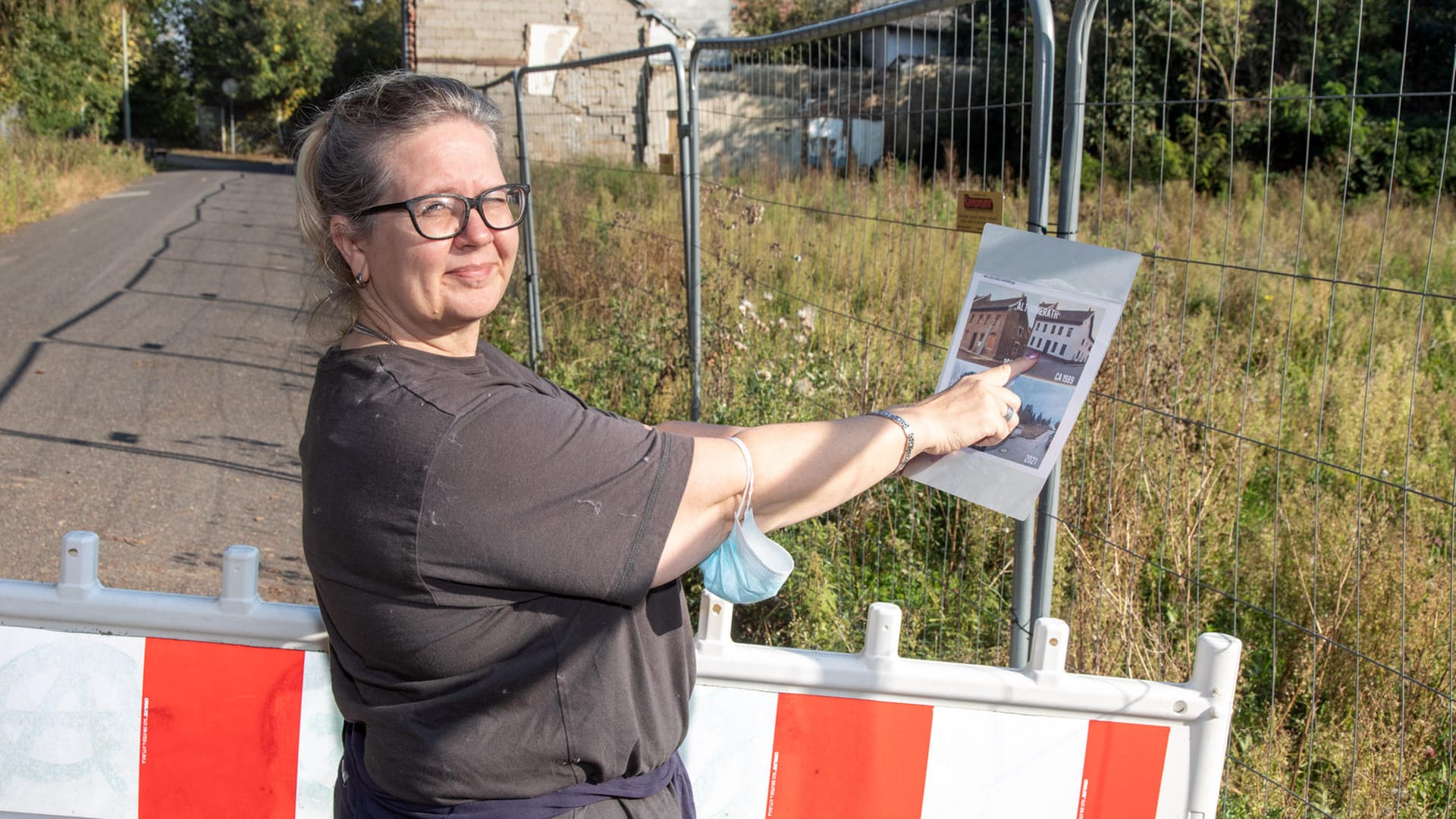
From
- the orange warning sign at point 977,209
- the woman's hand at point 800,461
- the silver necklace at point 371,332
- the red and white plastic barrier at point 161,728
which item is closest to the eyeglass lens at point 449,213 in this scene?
the silver necklace at point 371,332

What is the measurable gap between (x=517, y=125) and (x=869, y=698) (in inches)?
268

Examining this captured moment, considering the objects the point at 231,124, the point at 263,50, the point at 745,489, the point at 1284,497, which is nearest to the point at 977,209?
the point at 745,489

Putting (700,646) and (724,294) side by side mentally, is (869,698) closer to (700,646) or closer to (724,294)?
(700,646)

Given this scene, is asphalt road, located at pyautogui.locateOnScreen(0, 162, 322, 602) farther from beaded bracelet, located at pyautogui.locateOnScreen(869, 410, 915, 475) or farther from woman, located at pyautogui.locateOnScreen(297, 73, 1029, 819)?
beaded bracelet, located at pyautogui.locateOnScreen(869, 410, 915, 475)

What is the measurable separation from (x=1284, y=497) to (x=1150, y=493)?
3.11 ft

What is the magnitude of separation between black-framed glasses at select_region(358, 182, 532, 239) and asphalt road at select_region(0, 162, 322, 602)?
13.7 inches

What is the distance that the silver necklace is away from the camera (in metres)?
1.65

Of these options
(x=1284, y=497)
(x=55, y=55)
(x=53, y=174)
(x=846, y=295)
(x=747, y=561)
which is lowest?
(x=1284, y=497)

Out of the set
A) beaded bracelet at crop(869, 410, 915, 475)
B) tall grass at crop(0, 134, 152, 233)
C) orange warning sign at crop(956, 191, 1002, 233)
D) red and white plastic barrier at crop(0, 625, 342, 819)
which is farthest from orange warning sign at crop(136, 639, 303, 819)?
tall grass at crop(0, 134, 152, 233)

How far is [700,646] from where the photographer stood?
2312 millimetres

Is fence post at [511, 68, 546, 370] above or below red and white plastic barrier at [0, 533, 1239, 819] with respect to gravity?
above

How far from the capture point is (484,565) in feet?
4.93

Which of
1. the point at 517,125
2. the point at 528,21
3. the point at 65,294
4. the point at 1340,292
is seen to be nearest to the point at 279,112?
the point at 528,21

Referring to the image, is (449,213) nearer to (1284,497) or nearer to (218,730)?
(218,730)
